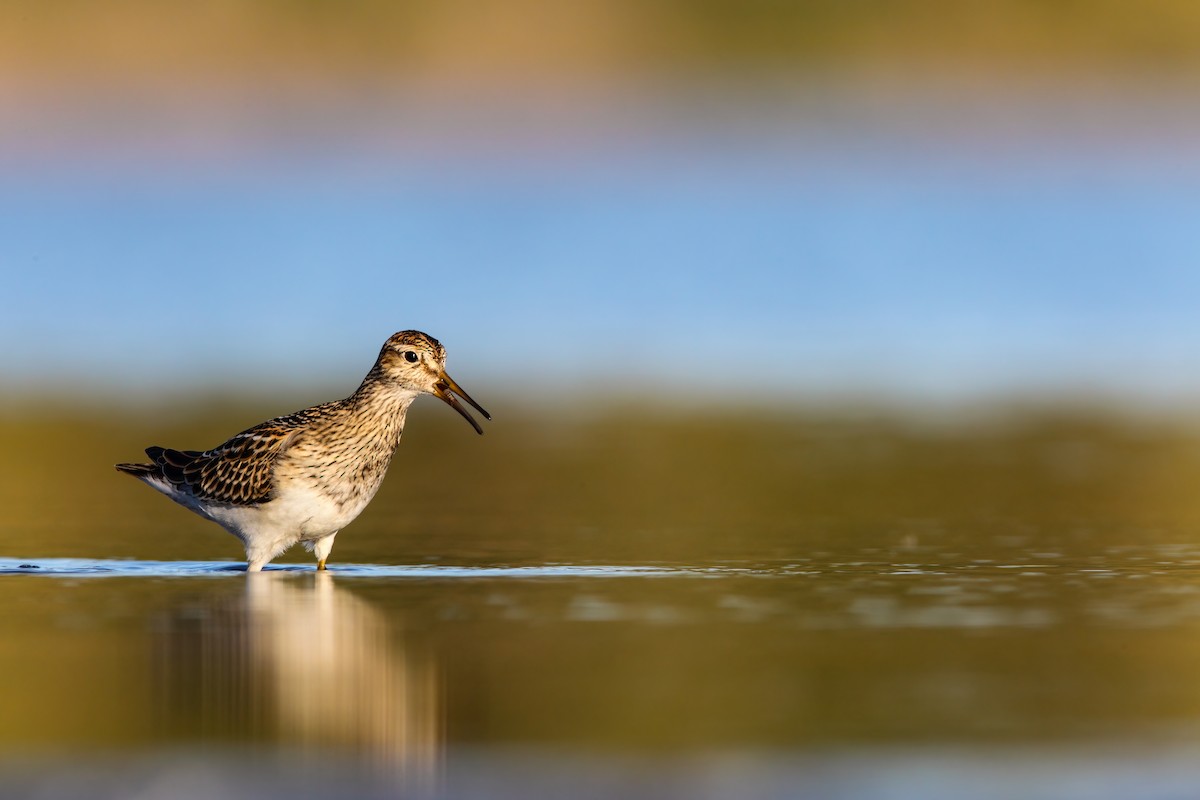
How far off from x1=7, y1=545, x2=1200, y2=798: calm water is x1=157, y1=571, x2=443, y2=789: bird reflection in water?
0.07ft

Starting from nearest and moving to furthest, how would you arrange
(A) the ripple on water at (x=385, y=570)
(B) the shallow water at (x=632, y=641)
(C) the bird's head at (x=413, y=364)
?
(B) the shallow water at (x=632, y=641)
(A) the ripple on water at (x=385, y=570)
(C) the bird's head at (x=413, y=364)

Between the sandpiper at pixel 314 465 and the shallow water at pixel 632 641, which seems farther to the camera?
the sandpiper at pixel 314 465

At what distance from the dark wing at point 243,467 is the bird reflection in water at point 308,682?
1.49 m

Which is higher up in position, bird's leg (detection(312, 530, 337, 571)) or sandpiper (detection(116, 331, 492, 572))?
sandpiper (detection(116, 331, 492, 572))

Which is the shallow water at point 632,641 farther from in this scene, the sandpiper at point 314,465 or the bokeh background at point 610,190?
the bokeh background at point 610,190

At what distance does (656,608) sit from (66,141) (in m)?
32.6

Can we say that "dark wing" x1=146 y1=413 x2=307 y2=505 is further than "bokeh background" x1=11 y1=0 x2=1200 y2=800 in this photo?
Yes

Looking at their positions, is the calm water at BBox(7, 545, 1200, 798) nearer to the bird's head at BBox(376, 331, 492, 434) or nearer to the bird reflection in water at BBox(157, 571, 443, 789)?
the bird reflection in water at BBox(157, 571, 443, 789)

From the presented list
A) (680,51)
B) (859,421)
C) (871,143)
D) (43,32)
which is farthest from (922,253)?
(43,32)

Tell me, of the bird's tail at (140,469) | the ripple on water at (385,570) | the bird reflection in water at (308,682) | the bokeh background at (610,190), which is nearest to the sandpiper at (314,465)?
the ripple on water at (385,570)

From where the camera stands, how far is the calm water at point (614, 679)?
8445 millimetres

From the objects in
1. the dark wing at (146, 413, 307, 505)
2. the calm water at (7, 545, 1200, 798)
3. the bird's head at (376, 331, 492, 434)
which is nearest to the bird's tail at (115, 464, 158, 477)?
the dark wing at (146, 413, 307, 505)

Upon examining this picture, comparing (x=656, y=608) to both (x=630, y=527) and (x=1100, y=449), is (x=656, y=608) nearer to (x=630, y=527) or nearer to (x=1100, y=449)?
(x=630, y=527)

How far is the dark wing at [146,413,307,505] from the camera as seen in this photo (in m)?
14.3
